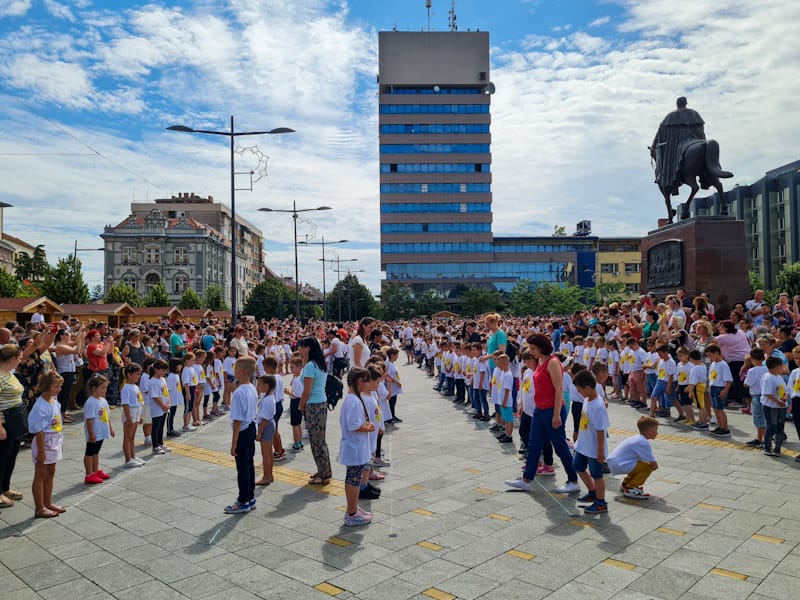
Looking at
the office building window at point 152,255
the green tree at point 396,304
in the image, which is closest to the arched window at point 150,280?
the office building window at point 152,255

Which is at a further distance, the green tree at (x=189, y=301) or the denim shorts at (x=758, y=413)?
the green tree at (x=189, y=301)

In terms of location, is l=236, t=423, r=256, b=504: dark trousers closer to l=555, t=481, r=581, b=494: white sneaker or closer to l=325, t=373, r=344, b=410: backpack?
l=325, t=373, r=344, b=410: backpack

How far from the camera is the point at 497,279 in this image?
93.6 m

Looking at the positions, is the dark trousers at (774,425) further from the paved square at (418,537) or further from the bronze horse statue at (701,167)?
the bronze horse statue at (701,167)

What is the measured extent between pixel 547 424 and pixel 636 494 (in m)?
1.19

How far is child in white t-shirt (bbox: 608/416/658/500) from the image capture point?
22.9 ft

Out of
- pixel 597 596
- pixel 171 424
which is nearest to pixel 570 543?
pixel 597 596

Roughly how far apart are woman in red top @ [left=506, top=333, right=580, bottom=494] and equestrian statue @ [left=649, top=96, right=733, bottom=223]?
45.5 ft

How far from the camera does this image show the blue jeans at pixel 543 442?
7367 millimetres

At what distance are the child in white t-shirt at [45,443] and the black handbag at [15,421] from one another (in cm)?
34

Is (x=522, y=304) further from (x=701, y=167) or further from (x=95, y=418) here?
(x=95, y=418)

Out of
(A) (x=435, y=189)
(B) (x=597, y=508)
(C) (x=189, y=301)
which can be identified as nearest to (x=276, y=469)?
(B) (x=597, y=508)

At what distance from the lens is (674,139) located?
20.8 m

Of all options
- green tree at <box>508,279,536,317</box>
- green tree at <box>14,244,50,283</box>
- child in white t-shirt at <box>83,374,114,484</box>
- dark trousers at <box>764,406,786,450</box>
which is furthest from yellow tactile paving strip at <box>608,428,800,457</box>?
green tree at <box>14,244,50,283</box>
